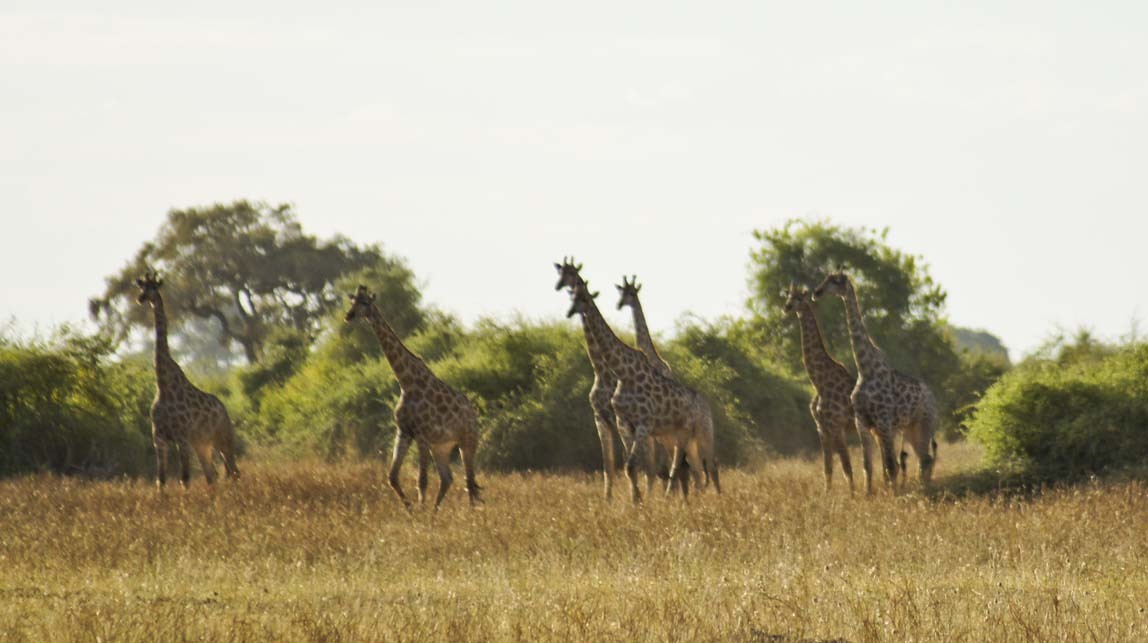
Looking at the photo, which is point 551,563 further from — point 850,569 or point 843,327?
point 843,327

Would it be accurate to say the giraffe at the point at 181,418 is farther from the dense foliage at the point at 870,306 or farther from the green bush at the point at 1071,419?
the dense foliage at the point at 870,306

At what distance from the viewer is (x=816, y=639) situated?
966cm

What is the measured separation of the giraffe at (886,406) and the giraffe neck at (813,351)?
0.36 m

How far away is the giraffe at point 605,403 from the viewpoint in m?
17.8

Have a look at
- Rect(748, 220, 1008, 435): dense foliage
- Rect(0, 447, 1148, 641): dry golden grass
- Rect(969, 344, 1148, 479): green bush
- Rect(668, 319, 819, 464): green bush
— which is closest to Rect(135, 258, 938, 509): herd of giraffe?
Rect(0, 447, 1148, 641): dry golden grass

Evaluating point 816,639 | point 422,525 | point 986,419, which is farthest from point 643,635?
point 986,419

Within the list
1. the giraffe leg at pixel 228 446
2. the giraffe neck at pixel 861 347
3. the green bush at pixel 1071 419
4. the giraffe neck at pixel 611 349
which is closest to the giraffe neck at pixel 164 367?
the giraffe leg at pixel 228 446

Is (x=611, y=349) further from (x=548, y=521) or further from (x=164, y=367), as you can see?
(x=164, y=367)

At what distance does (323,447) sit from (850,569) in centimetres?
1676

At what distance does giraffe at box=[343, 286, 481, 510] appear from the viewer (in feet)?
56.6

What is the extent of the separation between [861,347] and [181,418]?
807cm

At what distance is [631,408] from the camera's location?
1731cm

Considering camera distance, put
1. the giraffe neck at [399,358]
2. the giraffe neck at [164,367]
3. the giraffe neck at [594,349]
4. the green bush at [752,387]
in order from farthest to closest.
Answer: the green bush at [752,387]
the giraffe neck at [164,367]
the giraffe neck at [594,349]
the giraffe neck at [399,358]

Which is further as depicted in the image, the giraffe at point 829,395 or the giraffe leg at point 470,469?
the giraffe at point 829,395
